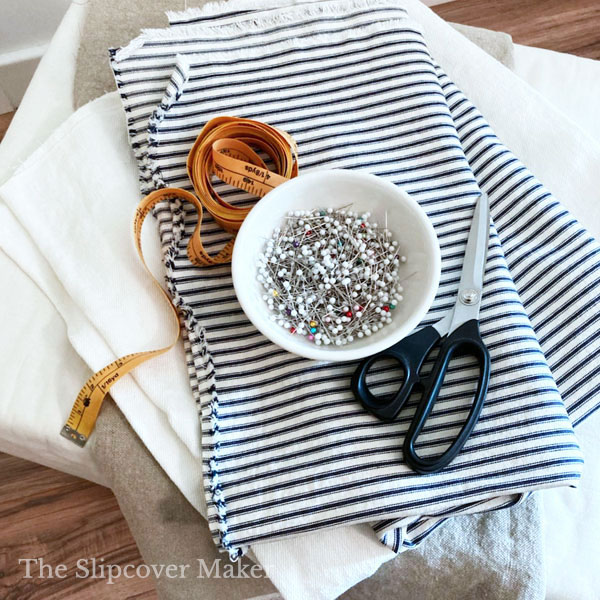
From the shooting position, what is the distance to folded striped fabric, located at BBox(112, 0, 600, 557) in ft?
1.70

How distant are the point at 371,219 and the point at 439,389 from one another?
0.63 feet

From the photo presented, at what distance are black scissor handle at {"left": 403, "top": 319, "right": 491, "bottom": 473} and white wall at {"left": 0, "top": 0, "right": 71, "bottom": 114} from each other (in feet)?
3.28

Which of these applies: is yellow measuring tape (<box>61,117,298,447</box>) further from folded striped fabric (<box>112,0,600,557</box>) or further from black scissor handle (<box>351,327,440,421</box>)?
black scissor handle (<box>351,327,440,421</box>)

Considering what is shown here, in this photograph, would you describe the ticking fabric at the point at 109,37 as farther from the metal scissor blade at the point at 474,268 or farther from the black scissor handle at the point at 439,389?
the black scissor handle at the point at 439,389

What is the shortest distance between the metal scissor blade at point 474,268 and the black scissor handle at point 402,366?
3cm

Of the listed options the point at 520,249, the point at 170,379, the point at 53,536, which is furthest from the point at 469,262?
the point at 53,536

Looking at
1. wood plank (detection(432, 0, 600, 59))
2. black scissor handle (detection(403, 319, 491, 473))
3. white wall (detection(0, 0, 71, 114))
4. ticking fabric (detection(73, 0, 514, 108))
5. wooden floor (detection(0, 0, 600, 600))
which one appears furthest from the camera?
wood plank (detection(432, 0, 600, 59))

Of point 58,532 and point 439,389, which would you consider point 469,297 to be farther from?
point 58,532

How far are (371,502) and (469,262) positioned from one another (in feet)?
0.85

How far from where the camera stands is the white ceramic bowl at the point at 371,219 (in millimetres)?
534

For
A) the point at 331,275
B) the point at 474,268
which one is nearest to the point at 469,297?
the point at 474,268

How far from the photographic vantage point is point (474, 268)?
569mm

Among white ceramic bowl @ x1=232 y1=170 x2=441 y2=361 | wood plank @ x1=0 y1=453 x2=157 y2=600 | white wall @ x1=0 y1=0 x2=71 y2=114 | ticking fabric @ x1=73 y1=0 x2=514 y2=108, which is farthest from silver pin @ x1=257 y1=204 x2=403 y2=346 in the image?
white wall @ x1=0 y1=0 x2=71 y2=114

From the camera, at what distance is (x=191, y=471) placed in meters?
0.57
